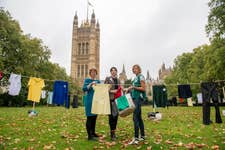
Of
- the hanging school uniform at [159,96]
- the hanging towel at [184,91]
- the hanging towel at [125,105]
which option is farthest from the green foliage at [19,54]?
the hanging towel at [125,105]

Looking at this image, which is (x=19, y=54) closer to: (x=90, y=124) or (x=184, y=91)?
(x=184, y=91)

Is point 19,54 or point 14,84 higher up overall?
point 19,54

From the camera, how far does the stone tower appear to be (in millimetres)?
93750

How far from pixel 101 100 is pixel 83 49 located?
91.0 meters

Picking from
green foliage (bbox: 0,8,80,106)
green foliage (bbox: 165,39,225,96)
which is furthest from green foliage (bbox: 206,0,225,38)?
green foliage (bbox: 0,8,80,106)

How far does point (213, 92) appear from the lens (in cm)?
1022

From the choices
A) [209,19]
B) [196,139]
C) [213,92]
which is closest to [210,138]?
[196,139]

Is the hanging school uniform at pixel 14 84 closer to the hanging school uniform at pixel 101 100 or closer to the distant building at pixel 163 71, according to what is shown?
the hanging school uniform at pixel 101 100

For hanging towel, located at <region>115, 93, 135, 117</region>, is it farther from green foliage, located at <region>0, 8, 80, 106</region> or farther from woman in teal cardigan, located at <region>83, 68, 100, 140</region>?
green foliage, located at <region>0, 8, 80, 106</region>

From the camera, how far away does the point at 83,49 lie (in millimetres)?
95938

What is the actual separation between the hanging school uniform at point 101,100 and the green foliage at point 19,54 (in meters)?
22.8

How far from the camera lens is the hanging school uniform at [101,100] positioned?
20.7 feet

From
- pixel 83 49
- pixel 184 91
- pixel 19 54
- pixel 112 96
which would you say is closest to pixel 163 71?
pixel 83 49

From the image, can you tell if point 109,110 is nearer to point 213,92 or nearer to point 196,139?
point 196,139
